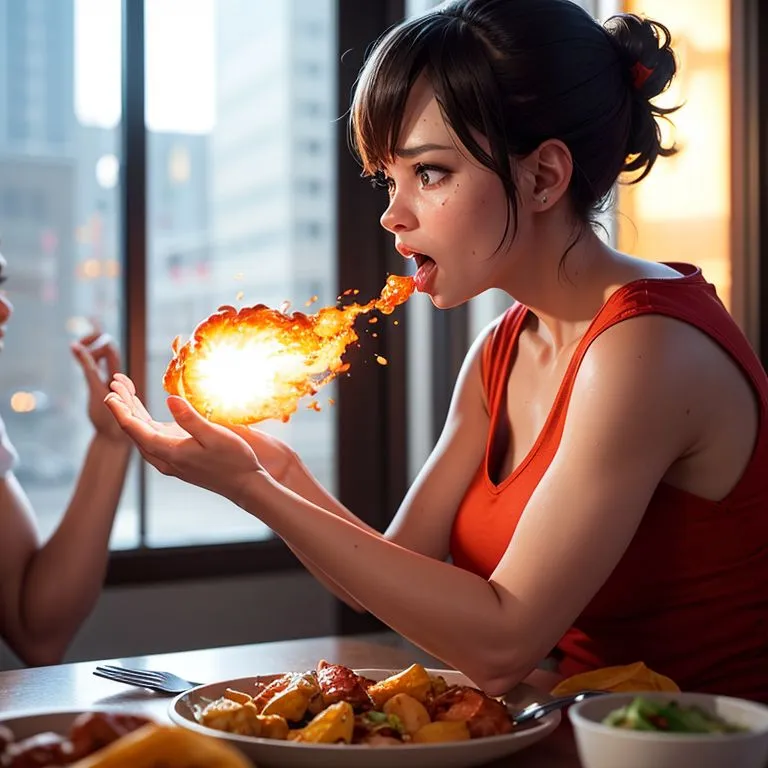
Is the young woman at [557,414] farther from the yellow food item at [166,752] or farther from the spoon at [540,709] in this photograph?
the yellow food item at [166,752]

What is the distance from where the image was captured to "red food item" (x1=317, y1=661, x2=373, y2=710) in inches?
38.9

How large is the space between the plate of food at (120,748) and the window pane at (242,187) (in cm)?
252

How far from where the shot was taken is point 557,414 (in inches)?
54.9

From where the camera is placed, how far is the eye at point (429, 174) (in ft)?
4.38

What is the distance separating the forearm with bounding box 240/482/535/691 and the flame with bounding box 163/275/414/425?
0.57ft

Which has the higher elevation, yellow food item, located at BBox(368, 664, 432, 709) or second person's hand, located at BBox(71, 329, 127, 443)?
second person's hand, located at BBox(71, 329, 127, 443)

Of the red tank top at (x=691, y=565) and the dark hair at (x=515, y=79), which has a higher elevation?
the dark hair at (x=515, y=79)

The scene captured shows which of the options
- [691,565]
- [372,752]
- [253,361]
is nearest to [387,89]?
[253,361]

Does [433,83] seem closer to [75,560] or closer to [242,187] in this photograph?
[75,560]

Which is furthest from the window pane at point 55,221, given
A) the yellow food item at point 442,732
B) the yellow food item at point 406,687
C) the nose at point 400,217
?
the yellow food item at point 442,732

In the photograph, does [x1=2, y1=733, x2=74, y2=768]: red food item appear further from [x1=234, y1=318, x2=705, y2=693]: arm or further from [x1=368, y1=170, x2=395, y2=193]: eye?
[x1=368, y1=170, x2=395, y2=193]: eye

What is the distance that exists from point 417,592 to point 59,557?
1040mm

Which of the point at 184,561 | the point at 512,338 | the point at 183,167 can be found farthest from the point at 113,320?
the point at 512,338

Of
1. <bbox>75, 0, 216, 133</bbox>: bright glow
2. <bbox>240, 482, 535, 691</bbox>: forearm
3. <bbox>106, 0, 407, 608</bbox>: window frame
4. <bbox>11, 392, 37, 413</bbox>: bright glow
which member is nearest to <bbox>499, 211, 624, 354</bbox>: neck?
<bbox>240, 482, 535, 691</bbox>: forearm
